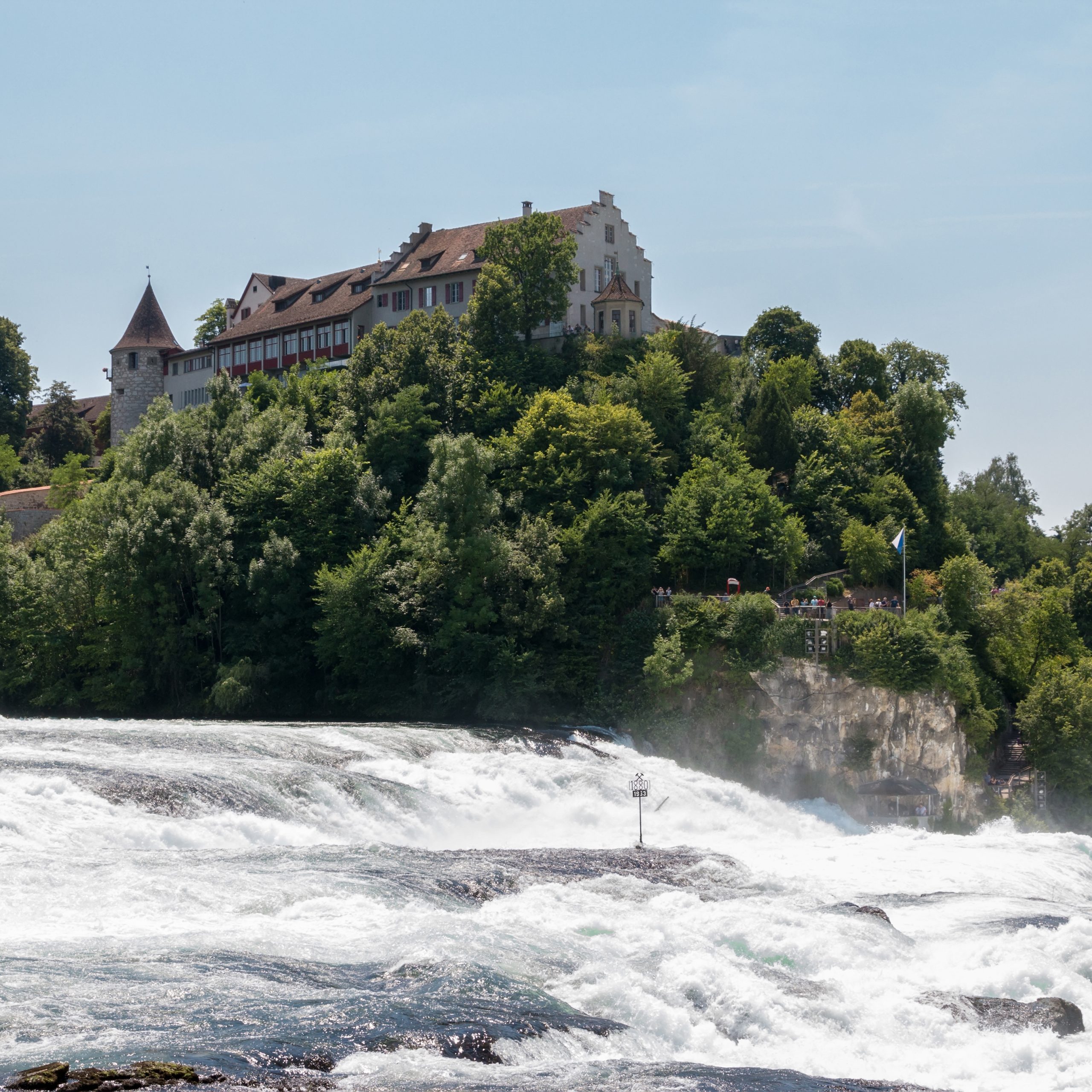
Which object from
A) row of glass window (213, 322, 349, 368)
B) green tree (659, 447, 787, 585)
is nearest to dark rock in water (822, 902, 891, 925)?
green tree (659, 447, 787, 585)

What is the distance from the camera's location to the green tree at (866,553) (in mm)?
65750

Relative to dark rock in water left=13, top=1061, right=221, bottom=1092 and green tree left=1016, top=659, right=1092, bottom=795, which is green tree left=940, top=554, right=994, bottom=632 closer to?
green tree left=1016, top=659, right=1092, bottom=795

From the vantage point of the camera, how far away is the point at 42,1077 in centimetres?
1595

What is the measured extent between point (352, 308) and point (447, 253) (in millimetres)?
7232

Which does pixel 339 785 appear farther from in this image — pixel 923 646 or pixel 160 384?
pixel 160 384

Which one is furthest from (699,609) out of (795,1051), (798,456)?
(795,1051)

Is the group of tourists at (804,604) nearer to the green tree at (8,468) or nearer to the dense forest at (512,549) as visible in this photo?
the dense forest at (512,549)

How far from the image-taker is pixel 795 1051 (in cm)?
2016

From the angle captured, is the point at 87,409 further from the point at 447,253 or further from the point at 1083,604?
the point at 1083,604

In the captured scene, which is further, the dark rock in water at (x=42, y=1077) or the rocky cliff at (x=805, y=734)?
Answer: the rocky cliff at (x=805, y=734)

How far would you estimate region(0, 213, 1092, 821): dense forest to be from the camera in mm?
57719

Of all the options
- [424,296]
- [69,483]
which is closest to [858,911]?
[424,296]

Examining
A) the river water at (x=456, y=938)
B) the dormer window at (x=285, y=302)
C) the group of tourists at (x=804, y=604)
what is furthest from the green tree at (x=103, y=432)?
the river water at (x=456, y=938)

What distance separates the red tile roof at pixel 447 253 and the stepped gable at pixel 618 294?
165 inches
